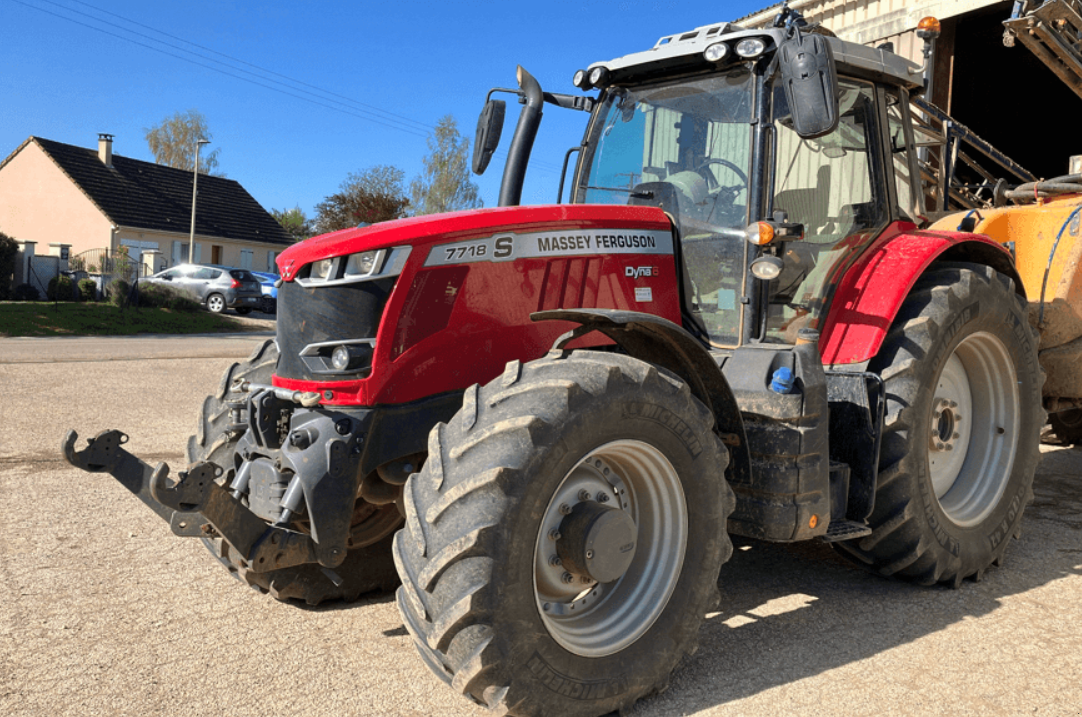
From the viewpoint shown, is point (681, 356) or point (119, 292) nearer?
point (681, 356)

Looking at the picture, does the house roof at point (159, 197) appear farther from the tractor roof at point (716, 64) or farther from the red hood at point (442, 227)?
the red hood at point (442, 227)

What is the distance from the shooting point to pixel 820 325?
4.23 metres

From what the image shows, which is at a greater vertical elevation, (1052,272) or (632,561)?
(1052,272)

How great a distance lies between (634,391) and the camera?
10.1 feet

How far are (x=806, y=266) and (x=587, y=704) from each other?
7.57 ft

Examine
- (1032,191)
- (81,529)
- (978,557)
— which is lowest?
(81,529)

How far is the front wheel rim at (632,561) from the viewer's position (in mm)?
3082

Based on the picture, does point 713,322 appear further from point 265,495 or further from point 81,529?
point 81,529

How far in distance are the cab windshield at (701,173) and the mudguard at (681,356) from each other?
62 cm

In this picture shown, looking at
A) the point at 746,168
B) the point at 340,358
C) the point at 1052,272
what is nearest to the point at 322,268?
the point at 340,358

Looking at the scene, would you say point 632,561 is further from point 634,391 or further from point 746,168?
point 746,168

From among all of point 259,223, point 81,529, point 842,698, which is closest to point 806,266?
point 842,698

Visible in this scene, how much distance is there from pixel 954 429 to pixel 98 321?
1925 centimetres

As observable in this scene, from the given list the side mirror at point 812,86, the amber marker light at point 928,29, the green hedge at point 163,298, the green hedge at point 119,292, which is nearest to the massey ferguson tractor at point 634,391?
the side mirror at point 812,86
